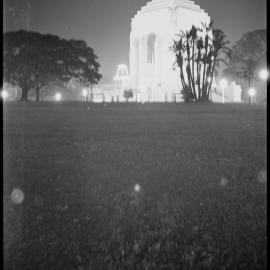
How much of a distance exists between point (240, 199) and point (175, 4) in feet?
285

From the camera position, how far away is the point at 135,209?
5.74 metres

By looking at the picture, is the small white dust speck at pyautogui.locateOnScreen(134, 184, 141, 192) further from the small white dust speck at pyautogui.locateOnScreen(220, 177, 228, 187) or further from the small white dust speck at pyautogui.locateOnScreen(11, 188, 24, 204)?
the small white dust speck at pyautogui.locateOnScreen(11, 188, 24, 204)

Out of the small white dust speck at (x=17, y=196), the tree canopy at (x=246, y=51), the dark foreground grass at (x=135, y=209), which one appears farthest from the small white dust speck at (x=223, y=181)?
the tree canopy at (x=246, y=51)

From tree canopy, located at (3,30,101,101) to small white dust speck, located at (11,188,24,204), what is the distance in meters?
54.0

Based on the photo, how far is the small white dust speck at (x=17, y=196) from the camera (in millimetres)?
6180

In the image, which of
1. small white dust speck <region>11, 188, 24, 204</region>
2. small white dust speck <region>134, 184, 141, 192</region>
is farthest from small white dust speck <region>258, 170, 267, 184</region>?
small white dust speck <region>11, 188, 24, 204</region>

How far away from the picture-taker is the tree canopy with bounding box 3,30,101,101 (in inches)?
2279

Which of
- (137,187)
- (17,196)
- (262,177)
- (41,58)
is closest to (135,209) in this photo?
(137,187)

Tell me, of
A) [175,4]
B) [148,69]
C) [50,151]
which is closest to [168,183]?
[50,151]

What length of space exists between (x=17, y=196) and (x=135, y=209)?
208 cm

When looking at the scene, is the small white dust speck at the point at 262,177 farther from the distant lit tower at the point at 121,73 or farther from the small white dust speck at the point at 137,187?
the distant lit tower at the point at 121,73

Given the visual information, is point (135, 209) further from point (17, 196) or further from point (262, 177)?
point (262, 177)

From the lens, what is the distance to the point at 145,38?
95.4 m

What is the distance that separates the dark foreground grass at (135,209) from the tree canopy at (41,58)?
5028 centimetres
